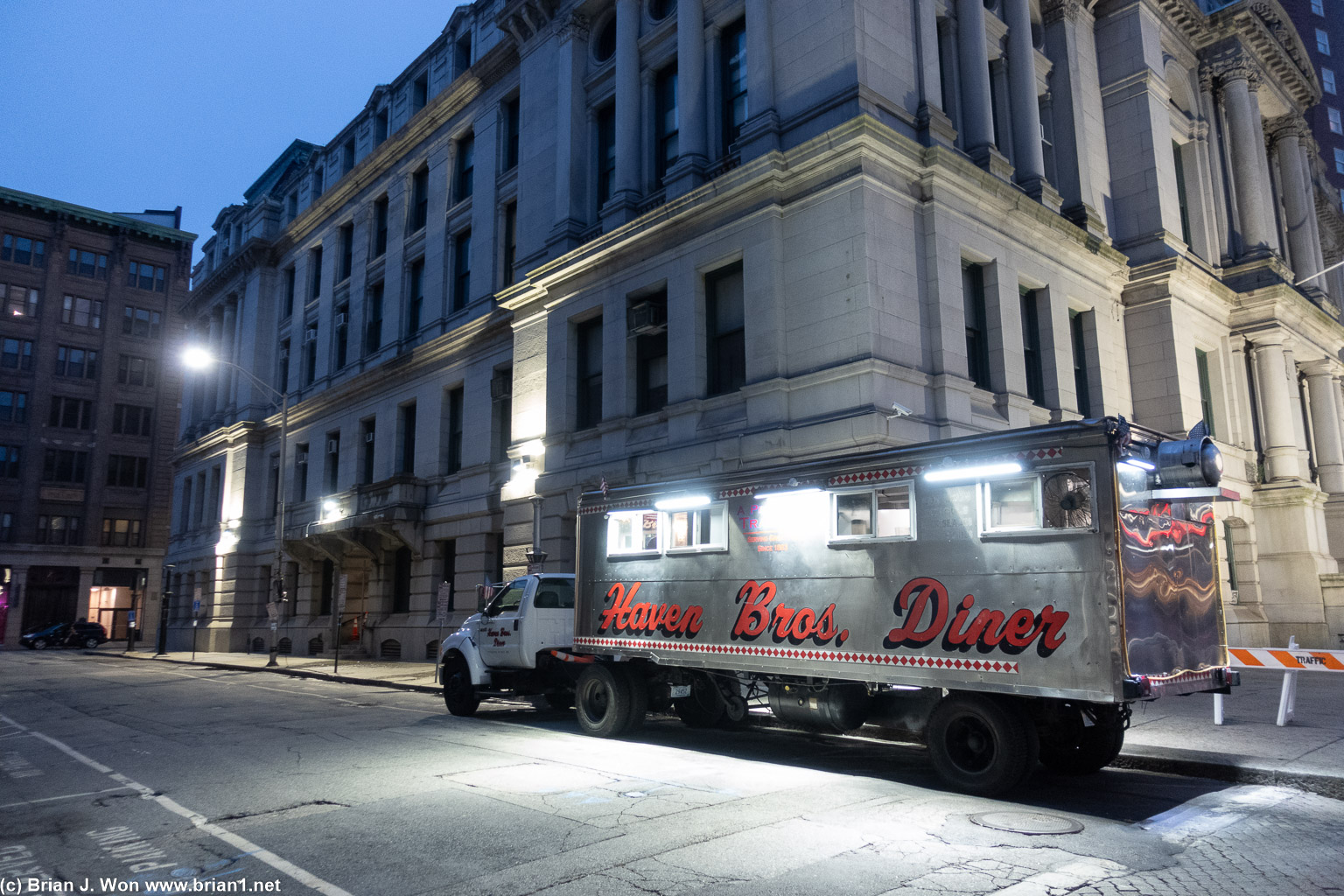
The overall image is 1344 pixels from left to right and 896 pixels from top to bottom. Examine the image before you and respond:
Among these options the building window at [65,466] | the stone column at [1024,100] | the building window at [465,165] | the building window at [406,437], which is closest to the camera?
the stone column at [1024,100]

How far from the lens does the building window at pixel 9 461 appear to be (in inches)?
2429

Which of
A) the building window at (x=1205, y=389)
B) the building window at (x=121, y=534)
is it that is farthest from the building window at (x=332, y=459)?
the building window at (x=121, y=534)

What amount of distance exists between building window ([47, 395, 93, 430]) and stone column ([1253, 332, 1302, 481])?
2845 inches

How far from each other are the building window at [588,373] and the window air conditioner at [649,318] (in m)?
2.51

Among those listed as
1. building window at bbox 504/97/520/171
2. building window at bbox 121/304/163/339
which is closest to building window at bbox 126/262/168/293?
building window at bbox 121/304/163/339

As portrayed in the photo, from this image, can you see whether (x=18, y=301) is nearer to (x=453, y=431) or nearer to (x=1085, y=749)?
(x=453, y=431)

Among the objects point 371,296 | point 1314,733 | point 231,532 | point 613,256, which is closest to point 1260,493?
point 1314,733

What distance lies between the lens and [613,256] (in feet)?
74.6

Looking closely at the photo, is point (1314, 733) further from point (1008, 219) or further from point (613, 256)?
point (613, 256)

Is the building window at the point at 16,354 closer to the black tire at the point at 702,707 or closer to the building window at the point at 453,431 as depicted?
the building window at the point at 453,431

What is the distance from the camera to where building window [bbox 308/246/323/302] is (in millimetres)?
42156

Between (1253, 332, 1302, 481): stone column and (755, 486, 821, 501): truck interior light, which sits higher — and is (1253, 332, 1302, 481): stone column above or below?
above

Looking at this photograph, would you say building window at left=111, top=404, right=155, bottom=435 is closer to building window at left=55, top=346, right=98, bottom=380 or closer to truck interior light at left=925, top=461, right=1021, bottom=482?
building window at left=55, top=346, right=98, bottom=380

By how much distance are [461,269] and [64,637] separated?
1578 inches
